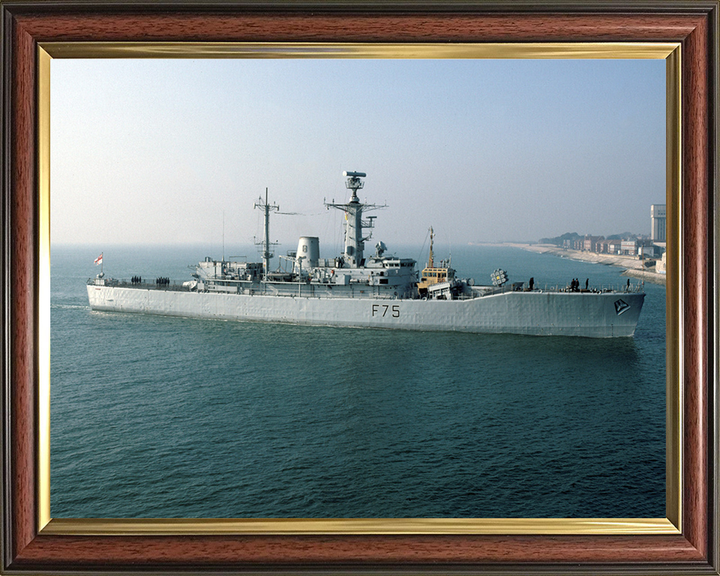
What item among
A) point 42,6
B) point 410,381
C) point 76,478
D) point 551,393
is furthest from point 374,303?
point 42,6

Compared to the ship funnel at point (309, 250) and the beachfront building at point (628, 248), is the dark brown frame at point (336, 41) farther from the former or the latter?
the ship funnel at point (309, 250)

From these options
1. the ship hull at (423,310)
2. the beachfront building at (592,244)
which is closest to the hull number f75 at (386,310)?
the ship hull at (423,310)

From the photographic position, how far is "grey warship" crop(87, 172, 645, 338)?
21953 mm

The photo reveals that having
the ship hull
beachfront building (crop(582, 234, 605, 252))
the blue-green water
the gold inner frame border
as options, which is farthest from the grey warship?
the gold inner frame border

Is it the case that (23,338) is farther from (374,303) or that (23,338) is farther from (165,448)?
(374,303)

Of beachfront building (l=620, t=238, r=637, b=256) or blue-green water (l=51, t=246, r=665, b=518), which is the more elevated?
beachfront building (l=620, t=238, r=637, b=256)

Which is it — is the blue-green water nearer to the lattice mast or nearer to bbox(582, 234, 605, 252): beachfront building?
bbox(582, 234, 605, 252): beachfront building

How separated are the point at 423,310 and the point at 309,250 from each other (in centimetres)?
778

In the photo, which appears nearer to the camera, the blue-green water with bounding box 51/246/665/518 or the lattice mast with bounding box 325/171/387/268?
the blue-green water with bounding box 51/246/665/518

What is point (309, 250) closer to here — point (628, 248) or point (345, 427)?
point (345, 427)

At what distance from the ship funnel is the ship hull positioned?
9.83 feet

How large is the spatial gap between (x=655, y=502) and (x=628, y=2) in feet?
10.6

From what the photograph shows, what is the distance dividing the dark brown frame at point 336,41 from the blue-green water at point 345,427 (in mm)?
346

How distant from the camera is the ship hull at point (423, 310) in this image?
21547 millimetres
